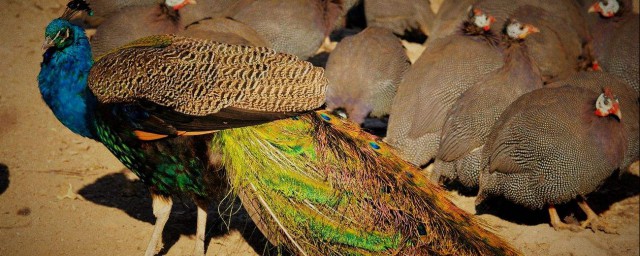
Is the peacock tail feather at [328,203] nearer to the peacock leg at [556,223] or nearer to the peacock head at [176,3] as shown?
the peacock leg at [556,223]

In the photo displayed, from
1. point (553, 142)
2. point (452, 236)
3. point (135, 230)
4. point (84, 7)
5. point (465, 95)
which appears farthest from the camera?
point (465, 95)

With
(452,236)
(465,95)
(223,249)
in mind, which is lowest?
(223,249)

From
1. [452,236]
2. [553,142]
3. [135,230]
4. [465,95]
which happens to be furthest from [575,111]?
[135,230]

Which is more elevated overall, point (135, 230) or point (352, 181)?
point (352, 181)

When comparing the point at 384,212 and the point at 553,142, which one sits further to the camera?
the point at 553,142

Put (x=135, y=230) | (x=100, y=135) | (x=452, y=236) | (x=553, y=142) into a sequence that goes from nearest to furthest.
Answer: (x=452, y=236) < (x=100, y=135) < (x=135, y=230) < (x=553, y=142)

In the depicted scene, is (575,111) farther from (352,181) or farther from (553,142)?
(352,181)

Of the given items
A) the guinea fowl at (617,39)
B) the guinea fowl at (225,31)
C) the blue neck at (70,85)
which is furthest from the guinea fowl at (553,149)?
the blue neck at (70,85)

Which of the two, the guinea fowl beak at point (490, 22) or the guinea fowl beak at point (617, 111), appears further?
the guinea fowl beak at point (490, 22)
